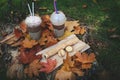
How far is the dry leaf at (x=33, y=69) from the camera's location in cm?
401

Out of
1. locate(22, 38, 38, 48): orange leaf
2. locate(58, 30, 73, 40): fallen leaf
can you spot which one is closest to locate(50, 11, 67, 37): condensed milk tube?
locate(58, 30, 73, 40): fallen leaf

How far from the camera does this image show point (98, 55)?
4.32 metres

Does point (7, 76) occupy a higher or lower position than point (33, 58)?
lower

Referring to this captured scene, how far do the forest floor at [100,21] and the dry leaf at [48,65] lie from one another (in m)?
0.60

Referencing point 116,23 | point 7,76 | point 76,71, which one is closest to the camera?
point 76,71

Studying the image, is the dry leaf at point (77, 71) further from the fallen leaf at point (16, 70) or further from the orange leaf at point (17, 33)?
the orange leaf at point (17, 33)

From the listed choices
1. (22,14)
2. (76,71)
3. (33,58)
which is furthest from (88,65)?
(22,14)

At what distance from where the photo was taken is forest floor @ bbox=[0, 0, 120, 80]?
4215mm

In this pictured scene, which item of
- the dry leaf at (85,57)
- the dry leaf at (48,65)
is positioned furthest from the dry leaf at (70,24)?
the dry leaf at (48,65)

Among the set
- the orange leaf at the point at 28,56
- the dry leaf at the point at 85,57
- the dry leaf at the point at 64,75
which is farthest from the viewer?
the orange leaf at the point at 28,56

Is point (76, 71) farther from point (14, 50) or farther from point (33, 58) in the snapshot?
point (14, 50)

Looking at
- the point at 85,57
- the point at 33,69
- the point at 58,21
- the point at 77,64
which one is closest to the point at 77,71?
the point at 77,64

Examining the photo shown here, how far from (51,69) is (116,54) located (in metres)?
1.05

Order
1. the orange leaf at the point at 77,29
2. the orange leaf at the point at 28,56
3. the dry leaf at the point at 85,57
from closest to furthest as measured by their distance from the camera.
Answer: the dry leaf at the point at 85,57, the orange leaf at the point at 28,56, the orange leaf at the point at 77,29
